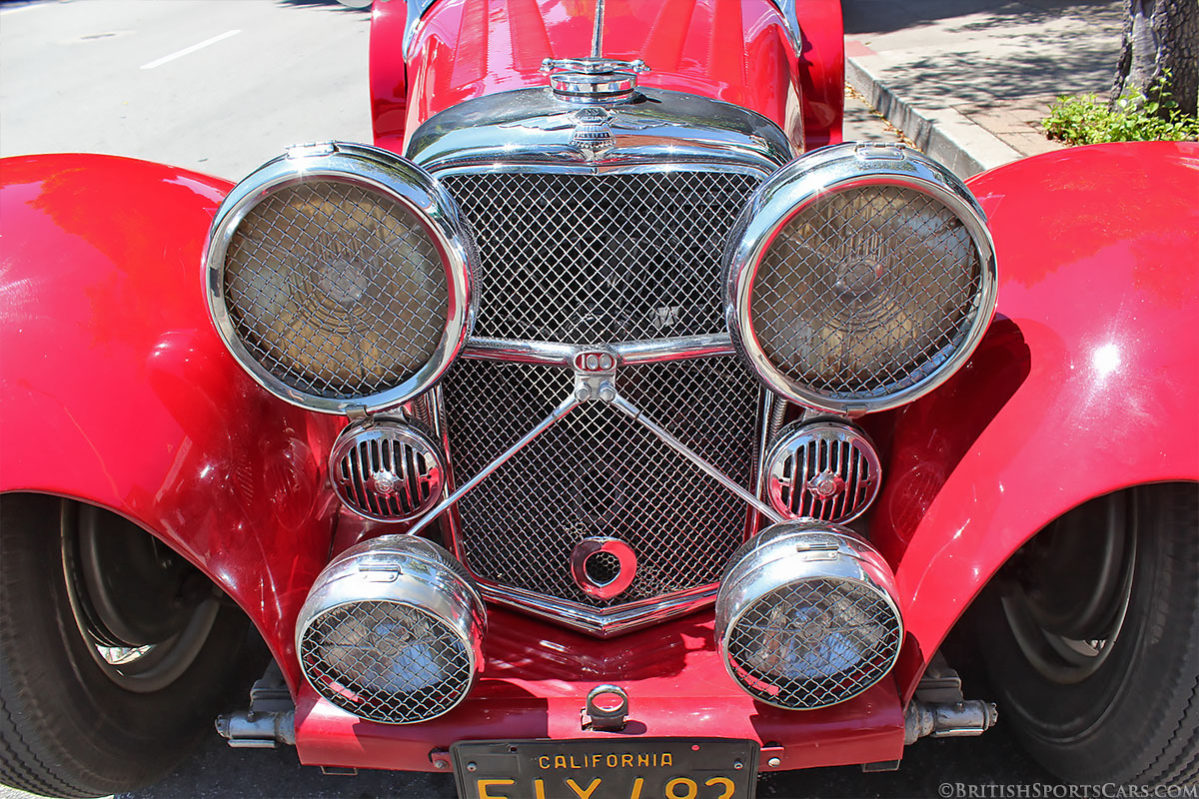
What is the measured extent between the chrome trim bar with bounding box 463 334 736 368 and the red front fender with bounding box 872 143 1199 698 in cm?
44

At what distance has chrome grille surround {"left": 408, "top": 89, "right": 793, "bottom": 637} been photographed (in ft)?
6.08

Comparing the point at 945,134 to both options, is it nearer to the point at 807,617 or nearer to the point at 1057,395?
the point at 1057,395

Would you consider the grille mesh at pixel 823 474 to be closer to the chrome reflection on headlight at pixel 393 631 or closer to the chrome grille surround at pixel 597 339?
the chrome grille surround at pixel 597 339

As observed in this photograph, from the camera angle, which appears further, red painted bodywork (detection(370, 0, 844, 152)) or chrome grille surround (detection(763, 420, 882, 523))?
red painted bodywork (detection(370, 0, 844, 152))

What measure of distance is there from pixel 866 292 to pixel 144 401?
1275 mm

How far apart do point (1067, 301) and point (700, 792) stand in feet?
3.60

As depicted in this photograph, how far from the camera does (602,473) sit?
6.70 feet

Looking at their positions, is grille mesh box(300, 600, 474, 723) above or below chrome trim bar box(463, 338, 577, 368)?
below

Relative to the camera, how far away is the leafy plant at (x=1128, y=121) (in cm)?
524

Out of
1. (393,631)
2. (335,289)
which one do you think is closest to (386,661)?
(393,631)

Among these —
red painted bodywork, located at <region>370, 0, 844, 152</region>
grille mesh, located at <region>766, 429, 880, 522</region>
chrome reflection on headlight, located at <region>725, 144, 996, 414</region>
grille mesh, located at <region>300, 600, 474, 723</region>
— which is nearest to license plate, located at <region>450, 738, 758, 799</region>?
grille mesh, located at <region>300, 600, 474, 723</region>

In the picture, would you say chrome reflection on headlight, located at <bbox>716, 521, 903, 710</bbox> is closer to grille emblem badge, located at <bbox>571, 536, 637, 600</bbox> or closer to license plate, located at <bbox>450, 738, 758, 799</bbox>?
license plate, located at <bbox>450, 738, 758, 799</bbox>

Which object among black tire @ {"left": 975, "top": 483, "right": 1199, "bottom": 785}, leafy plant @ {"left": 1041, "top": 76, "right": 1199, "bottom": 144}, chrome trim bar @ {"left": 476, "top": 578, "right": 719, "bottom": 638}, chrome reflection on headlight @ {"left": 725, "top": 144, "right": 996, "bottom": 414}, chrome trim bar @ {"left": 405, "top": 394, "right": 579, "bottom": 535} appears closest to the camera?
chrome reflection on headlight @ {"left": 725, "top": 144, "right": 996, "bottom": 414}
